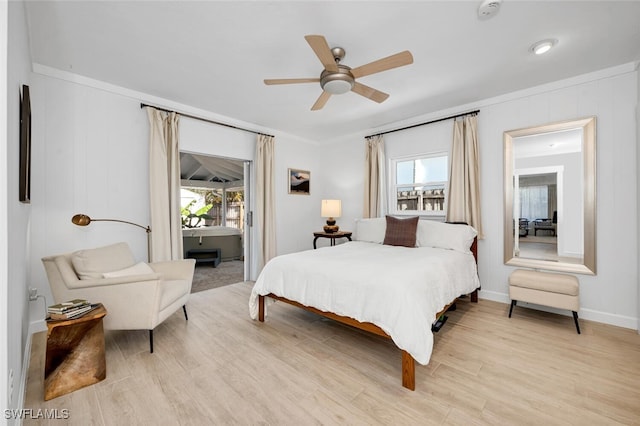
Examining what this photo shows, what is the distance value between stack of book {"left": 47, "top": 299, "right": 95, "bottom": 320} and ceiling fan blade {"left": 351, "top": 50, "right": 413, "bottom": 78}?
2707 millimetres

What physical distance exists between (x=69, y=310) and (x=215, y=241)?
12.8 ft

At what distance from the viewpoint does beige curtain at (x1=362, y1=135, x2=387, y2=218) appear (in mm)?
4570

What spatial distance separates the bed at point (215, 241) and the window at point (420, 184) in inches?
141

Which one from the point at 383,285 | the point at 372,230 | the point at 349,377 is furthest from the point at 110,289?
the point at 372,230

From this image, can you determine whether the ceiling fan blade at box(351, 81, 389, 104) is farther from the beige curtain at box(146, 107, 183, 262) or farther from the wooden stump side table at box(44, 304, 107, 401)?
the wooden stump side table at box(44, 304, 107, 401)

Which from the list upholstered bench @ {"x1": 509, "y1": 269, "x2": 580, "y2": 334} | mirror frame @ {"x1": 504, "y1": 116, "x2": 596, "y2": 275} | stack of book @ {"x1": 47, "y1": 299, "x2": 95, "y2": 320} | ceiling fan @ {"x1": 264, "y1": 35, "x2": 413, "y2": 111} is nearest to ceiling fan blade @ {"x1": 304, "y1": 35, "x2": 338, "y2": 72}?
ceiling fan @ {"x1": 264, "y1": 35, "x2": 413, "y2": 111}

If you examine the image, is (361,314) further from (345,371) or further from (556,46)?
(556,46)

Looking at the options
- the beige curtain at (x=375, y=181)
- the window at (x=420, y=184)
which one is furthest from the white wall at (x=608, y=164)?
the beige curtain at (x=375, y=181)

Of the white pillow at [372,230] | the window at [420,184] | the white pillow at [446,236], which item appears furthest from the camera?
the window at [420,184]

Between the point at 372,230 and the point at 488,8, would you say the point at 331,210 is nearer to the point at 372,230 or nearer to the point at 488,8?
the point at 372,230

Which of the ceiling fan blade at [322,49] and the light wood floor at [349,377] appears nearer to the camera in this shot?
the light wood floor at [349,377]

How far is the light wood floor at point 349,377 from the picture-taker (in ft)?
5.14

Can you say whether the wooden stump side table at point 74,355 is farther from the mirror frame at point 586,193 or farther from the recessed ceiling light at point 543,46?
the mirror frame at point 586,193

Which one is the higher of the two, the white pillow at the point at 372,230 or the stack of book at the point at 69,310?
the white pillow at the point at 372,230
